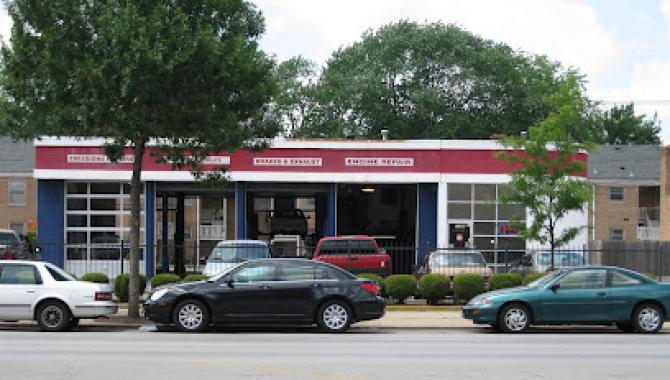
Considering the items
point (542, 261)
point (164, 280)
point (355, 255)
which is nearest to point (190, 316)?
point (164, 280)

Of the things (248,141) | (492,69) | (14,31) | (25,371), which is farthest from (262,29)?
(492,69)

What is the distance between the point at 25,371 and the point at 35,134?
9.63 meters

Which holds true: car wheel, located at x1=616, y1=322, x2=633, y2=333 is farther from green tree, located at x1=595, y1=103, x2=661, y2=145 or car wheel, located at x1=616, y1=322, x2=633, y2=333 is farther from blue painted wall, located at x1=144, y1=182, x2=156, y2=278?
green tree, located at x1=595, y1=103, x2=661, y2=145

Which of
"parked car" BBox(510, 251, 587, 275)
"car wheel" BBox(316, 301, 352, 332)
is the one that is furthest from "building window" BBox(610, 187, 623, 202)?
"car wheel" BBox(316, 301, 352, 332)

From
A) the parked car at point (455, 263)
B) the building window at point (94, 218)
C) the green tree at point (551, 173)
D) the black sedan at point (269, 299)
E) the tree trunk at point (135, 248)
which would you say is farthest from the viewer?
the building window at point (94, 218)

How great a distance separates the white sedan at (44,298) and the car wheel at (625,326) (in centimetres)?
1091

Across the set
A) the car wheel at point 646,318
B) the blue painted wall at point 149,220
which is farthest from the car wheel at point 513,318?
the blue painted wall at point 149,220

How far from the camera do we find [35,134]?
2062cm

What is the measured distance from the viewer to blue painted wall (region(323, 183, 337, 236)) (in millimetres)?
34641

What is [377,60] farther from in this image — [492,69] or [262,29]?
[262,29]

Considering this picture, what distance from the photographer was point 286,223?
38.8 m

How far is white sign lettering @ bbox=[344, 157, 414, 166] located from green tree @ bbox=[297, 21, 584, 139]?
93.3 feet

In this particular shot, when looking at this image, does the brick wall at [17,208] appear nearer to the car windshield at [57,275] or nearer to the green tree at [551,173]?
the green tree at [551,173]

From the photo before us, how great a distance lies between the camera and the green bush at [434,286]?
2433 centimetres
